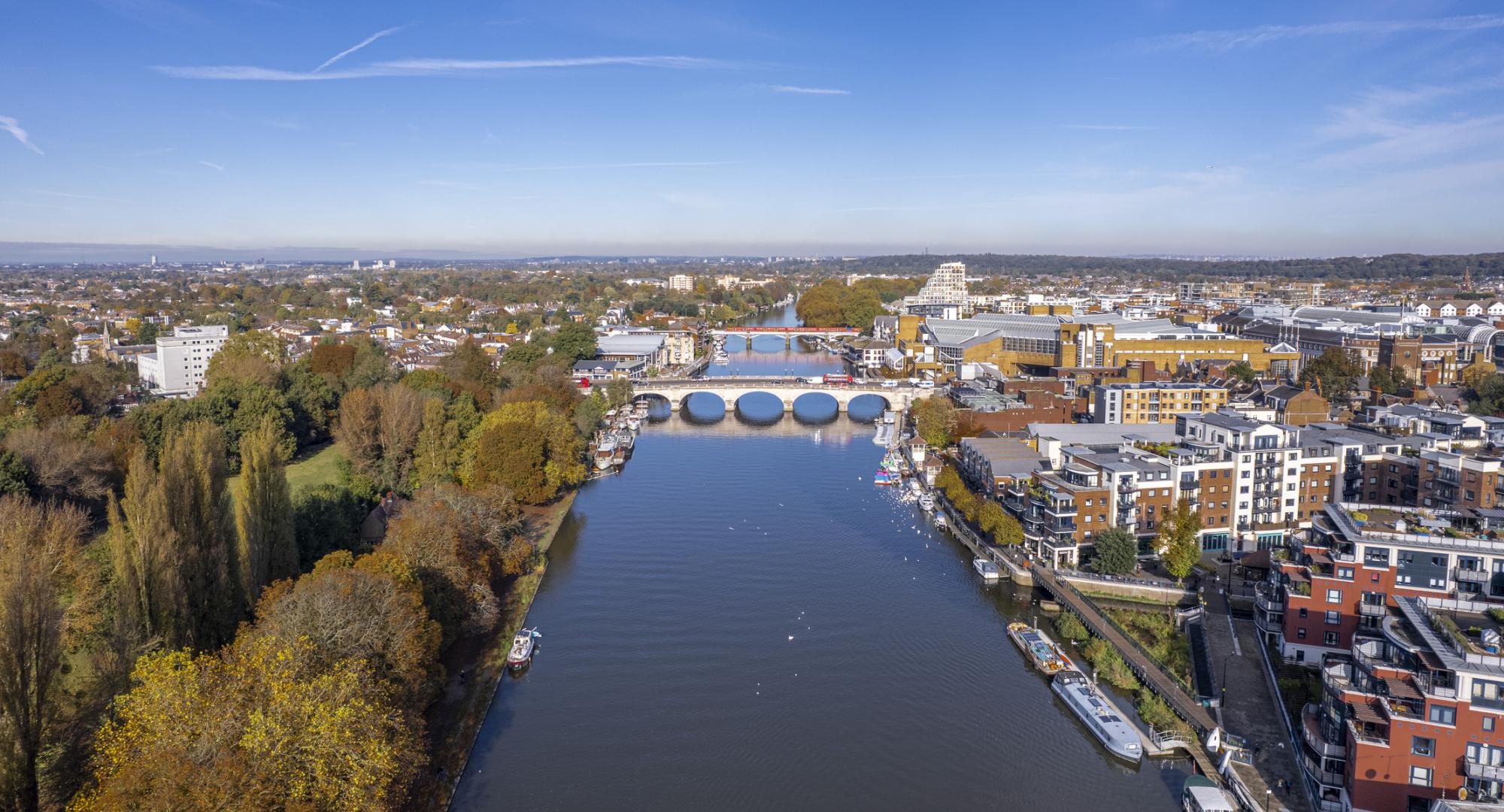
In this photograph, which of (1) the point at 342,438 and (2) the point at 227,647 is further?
(1) the point at 342,438

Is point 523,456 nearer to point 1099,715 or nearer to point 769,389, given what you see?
point 1099,715

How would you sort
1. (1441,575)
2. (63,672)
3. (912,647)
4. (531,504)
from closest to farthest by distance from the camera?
A: (63,672) < (1441,575) < (912,647) < (531,504)

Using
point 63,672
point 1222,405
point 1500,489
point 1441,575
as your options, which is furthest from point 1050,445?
point 63,672

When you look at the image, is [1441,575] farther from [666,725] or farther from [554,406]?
[554,406]

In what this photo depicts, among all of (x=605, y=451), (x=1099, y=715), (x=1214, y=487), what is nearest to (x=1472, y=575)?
(x=1099, y=715)

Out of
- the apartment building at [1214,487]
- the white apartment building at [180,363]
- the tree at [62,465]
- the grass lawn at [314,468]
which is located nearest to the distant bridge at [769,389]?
the grass lawn at [314,468]

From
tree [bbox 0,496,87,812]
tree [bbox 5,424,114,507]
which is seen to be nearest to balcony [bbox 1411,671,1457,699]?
tree [bbox 0,496,87,812]

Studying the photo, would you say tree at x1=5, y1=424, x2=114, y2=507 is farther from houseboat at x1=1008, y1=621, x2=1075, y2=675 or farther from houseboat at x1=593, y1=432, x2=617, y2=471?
houseboat at x1=1008, y1=621, x2=1075, y2=675
